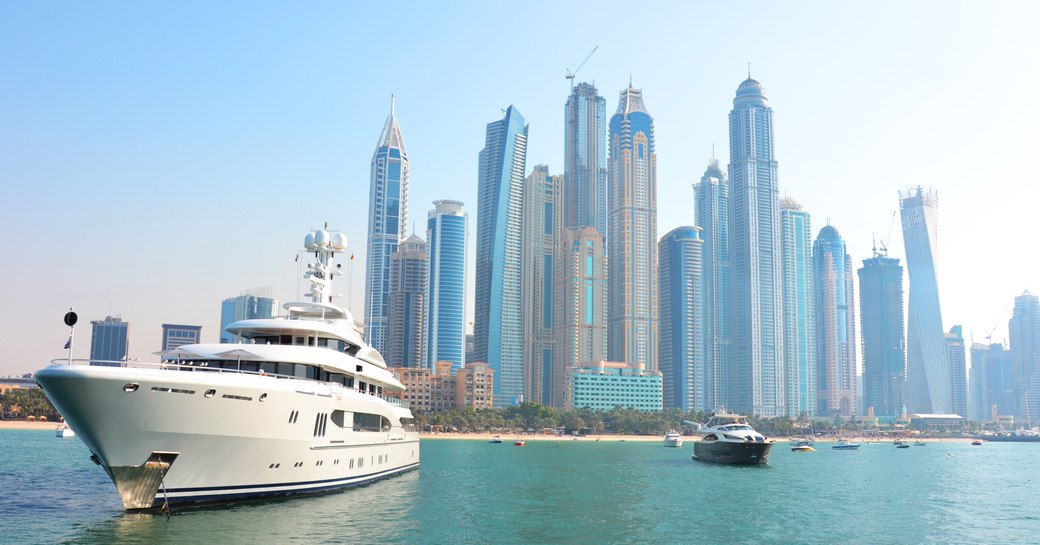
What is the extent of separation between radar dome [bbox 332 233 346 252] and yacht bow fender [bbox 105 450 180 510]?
67.0ft

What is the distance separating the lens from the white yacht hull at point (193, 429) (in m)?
29.9

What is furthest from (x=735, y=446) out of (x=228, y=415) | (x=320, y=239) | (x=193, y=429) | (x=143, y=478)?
(x=143, y=478)

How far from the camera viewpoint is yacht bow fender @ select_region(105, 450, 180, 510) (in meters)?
30.7

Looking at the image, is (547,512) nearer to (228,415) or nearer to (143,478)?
(228,415)

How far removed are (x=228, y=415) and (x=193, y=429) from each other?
138 centimetres

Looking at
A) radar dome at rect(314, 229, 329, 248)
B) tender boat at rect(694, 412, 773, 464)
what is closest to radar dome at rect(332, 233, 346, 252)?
radar dome at rect(314, 229, 329, 248)

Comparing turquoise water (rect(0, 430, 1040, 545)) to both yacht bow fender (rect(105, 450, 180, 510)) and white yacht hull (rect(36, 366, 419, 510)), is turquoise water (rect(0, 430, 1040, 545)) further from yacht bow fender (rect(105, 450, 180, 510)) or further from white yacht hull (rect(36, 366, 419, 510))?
white yacht hull (rect(36, 366, 419, 510))

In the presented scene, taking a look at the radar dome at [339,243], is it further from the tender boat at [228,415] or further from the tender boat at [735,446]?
the tender boat at [735,446]

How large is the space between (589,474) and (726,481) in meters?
12.3

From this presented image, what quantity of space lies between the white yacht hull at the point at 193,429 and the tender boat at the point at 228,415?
1.6 inches

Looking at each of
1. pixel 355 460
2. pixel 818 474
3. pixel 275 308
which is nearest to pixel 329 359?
pixel 355 460

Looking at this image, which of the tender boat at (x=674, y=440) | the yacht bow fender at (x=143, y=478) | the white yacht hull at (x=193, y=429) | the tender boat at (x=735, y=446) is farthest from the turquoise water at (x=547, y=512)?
the tender boat at (x=674, y=440)

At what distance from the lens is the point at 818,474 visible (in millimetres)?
74000

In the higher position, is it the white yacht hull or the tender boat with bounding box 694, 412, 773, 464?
the white yacht hull
